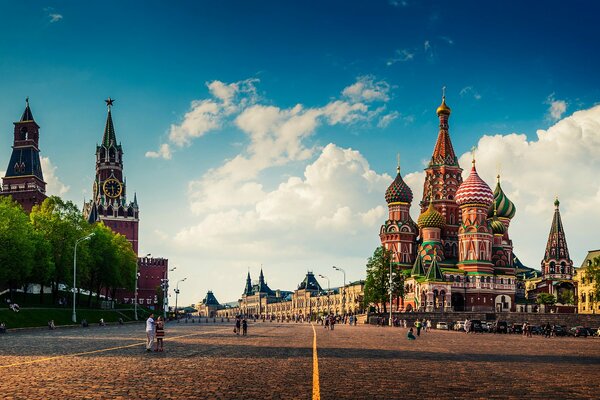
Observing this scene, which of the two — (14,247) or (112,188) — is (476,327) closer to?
(14,247)

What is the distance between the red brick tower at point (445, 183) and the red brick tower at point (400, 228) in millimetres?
5520

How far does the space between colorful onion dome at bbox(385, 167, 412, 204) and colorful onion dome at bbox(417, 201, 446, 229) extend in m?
6.28

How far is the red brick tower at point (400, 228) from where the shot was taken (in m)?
134

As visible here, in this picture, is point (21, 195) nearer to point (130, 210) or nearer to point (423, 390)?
point (130, 210)

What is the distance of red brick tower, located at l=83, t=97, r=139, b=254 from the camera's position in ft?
587

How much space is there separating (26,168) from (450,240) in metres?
90.1

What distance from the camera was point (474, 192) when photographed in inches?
4998

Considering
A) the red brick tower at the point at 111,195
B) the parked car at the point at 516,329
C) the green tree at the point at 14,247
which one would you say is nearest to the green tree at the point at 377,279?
the parked car at the point at 516,329

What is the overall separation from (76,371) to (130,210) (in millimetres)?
167858

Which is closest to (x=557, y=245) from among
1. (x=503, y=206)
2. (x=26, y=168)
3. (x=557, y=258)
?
(x=557, y=258)

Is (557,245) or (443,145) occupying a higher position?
(443,145)

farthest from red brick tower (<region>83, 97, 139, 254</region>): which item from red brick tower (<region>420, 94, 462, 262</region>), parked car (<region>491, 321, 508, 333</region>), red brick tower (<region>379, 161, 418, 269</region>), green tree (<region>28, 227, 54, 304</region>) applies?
parked car (<region>491, 321, 508, 333</region>)

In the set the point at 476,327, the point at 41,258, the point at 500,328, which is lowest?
the point at 500,328

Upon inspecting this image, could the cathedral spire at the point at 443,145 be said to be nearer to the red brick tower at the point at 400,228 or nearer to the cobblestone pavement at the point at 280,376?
the red brick tower at the point at 400,228
